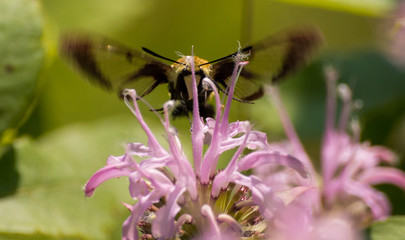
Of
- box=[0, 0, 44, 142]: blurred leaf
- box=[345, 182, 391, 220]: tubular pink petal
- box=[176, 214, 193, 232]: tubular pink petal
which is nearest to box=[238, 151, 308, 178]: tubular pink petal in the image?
box=[176, 214, 193, 232]: tubular pink petal

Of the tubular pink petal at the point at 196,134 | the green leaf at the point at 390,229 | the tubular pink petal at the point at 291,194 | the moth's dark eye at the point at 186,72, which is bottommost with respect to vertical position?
the tubular pink petal at the point at 291,194

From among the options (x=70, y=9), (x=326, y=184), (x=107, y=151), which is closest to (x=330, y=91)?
(x=326, y=184)

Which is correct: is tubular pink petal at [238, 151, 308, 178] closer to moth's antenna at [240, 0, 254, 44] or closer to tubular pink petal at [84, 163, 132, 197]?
tubular pink petal at [84, 163, 132, 197]

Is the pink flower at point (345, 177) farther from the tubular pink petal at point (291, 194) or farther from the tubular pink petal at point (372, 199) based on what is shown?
the tubular pink petal at point (291, 194)

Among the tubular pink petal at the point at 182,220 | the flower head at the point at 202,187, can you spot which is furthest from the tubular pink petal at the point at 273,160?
the tubular pink petal at the point at 182,220

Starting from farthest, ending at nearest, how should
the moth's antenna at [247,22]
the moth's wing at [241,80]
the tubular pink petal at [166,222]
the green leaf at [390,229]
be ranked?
1. the moth's antenna at [247,22]
2. the moth's wing at [241,80]
3. the green leaf at [390,229]
4. the tubular pink petal at [166,222]

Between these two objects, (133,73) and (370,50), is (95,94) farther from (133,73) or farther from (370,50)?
(370,50)
